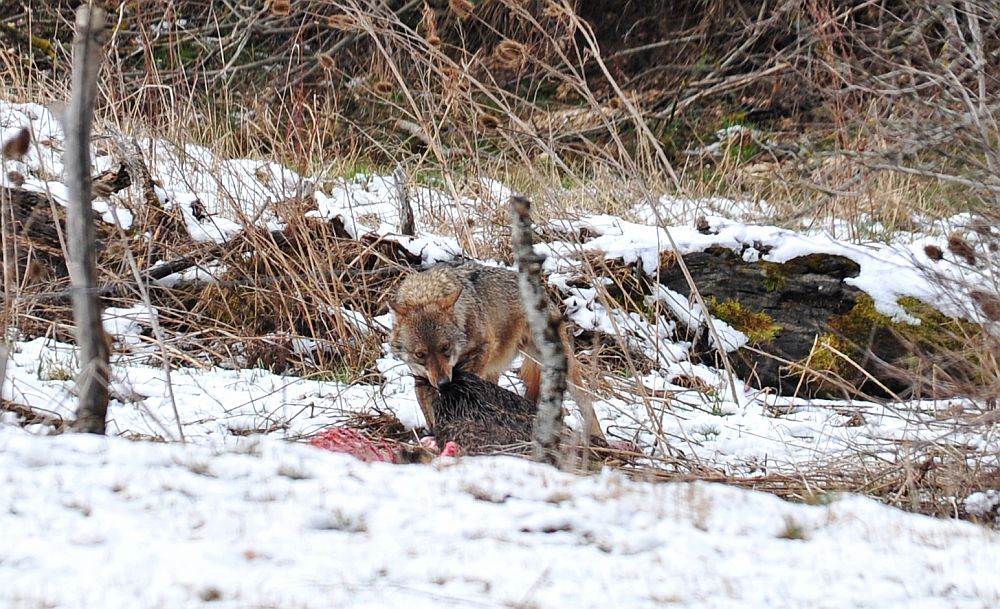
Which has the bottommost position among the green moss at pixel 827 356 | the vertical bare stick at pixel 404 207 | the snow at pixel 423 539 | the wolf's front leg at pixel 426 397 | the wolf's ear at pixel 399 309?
the snow at pixel 423 539

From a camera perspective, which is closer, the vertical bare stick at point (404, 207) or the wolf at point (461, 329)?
the wolf at point (461, 329)

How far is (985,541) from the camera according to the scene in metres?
2.87

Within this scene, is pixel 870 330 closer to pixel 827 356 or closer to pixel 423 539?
pixel 827 356

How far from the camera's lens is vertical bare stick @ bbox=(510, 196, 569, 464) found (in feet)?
13.1

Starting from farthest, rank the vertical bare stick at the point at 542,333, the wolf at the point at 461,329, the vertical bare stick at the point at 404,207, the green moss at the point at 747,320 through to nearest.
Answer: the vertical bare stick at the point at 404,207 → the green moss at the point at 747,320 → the wolf at the point at 461,329 → the vertical bare stick at the point at 542,333

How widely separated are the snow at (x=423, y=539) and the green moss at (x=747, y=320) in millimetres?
3741

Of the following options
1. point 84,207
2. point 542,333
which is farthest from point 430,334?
point 84,207

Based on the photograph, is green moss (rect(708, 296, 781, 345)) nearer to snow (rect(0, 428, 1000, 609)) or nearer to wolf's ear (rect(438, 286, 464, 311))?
wolf's ear (rect(438, 286, 464, 311))

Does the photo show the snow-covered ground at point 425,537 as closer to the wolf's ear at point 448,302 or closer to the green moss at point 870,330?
the wolf's ear at point 448,302

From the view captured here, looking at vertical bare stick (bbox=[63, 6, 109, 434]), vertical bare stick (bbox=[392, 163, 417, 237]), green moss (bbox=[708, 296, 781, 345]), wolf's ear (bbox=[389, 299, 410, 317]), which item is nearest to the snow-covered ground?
vertical bare stick (bbox=[63, 6, 109, 434])

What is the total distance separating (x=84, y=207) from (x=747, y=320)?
4.74 m

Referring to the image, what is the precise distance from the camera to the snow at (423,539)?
2.31m

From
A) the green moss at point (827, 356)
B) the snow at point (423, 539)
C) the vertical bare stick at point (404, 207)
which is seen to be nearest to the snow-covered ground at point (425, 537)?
the snow at point (423, 539)

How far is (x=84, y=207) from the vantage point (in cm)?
347
